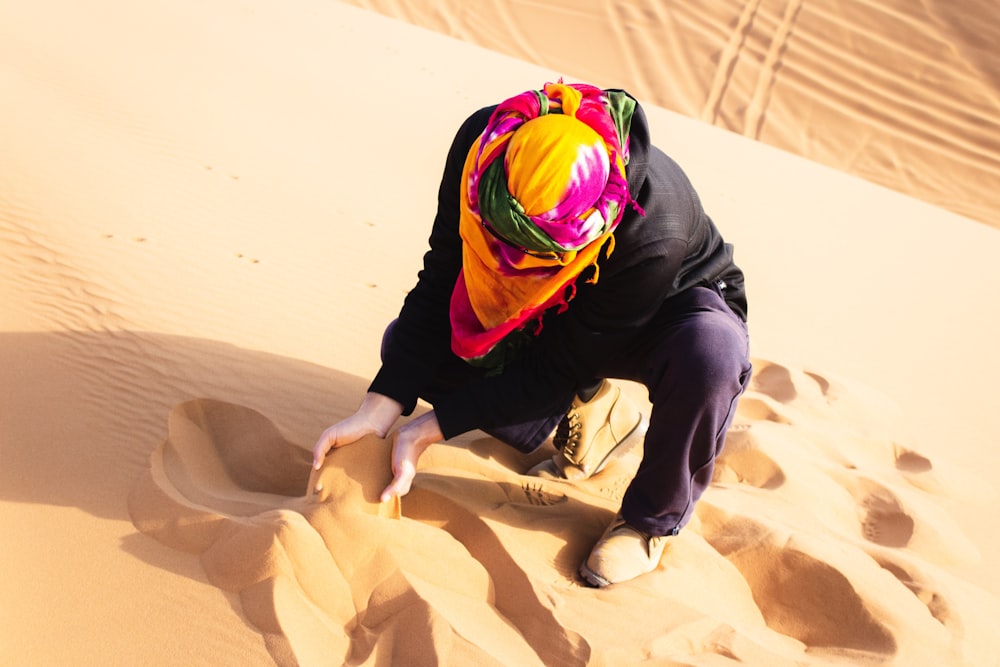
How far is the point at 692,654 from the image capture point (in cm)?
202

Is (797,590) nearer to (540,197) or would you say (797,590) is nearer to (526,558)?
(526,558)

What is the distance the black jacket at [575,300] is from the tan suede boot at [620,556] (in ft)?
1.30

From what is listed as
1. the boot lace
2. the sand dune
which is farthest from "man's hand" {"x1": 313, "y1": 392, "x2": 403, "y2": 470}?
the sand dune

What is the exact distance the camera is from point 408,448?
2170 millimetres

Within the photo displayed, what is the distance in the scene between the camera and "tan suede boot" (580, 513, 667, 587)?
2248 mm

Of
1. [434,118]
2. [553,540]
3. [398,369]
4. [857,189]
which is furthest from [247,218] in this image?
[857,189]

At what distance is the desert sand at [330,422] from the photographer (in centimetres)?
198

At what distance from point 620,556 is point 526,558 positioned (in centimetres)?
25

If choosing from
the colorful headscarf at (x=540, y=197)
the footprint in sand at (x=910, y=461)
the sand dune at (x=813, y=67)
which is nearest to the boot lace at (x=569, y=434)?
the colorful headscarf at (x=540, y=197)

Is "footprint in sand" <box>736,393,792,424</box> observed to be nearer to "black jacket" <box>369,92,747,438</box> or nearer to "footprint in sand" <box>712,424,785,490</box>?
"footprint in sand" <box>712,424,785,490</box>

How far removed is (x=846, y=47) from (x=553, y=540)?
46.5ft

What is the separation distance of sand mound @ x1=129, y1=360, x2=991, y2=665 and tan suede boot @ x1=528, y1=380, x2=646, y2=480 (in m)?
0.06

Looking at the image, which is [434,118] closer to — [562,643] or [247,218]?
[247,218]

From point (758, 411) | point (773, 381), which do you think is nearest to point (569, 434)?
point (758, 411)
